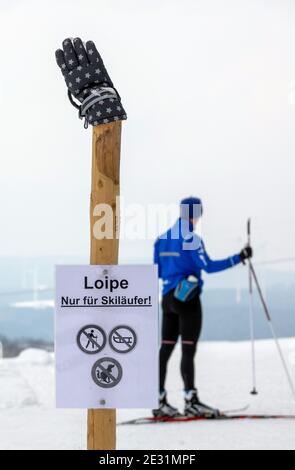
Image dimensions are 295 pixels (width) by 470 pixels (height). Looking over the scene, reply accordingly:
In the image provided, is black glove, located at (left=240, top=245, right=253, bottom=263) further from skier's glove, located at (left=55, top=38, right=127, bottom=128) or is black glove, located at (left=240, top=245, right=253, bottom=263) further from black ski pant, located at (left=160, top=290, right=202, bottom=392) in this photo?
skier's glove, located at (left=55, top=38, right=127, bottom=128)

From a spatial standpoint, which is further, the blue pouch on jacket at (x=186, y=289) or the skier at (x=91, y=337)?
the blue pouch on jacket at (x=186, y=289)

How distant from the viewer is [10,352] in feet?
27.4

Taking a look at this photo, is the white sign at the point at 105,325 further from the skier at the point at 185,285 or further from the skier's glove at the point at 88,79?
the skier at the point at 185,285

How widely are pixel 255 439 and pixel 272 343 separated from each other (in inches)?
146

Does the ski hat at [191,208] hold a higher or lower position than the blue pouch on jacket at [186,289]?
higher

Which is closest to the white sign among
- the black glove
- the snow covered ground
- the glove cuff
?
the glove cuff

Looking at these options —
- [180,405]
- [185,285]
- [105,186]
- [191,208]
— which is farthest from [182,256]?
[105,186]

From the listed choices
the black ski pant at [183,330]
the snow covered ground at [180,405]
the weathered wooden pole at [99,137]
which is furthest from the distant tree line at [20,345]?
the weathered wooden pole at [99,137]

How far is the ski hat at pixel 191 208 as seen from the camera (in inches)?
218

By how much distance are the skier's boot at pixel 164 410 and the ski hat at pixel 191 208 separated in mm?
1252

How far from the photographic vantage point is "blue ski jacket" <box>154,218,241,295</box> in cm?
550

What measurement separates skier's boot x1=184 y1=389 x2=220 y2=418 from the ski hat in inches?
48.8

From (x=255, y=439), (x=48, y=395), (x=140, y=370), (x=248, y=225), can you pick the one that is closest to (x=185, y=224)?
(x=248, y=225)
